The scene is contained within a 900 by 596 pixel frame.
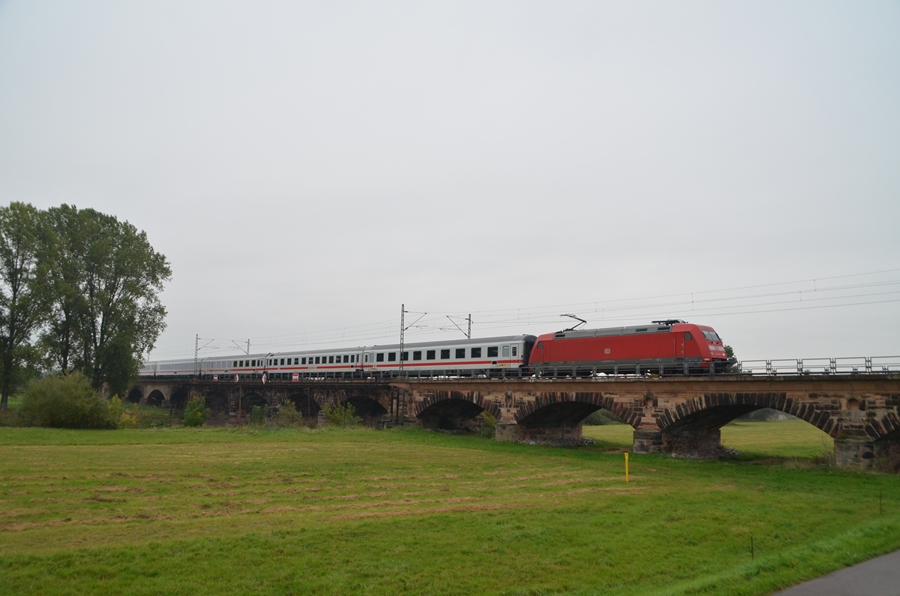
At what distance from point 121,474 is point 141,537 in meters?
8.68

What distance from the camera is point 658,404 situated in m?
32.0

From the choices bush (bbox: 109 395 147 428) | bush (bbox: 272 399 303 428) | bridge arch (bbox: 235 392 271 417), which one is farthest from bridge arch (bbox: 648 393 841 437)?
bridge arch (bbox: 235 392 271 417)

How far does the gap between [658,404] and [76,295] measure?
4358cm

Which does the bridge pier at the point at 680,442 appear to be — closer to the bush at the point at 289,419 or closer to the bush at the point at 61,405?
the bush at the point at 289,419

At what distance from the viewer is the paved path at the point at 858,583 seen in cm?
965

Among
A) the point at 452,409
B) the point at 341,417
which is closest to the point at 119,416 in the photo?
the point at 341,417

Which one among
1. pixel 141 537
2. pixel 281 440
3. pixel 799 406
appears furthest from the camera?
pixel 281 440

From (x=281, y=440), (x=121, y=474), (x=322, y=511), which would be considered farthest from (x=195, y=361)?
(x=322, y=511)

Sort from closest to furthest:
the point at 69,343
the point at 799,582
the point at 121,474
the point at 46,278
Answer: the point at 799,582 → the point at 121,474 → the point at 46,278 → the point at 69,343

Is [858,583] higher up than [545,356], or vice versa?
[545,356]

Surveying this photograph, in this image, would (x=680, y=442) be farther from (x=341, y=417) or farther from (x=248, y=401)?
(x=248, y=401)

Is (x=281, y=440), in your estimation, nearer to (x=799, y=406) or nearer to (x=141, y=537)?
(x=141, y=537)

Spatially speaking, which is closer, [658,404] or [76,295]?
[658,404]

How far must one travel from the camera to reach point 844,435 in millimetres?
25734
